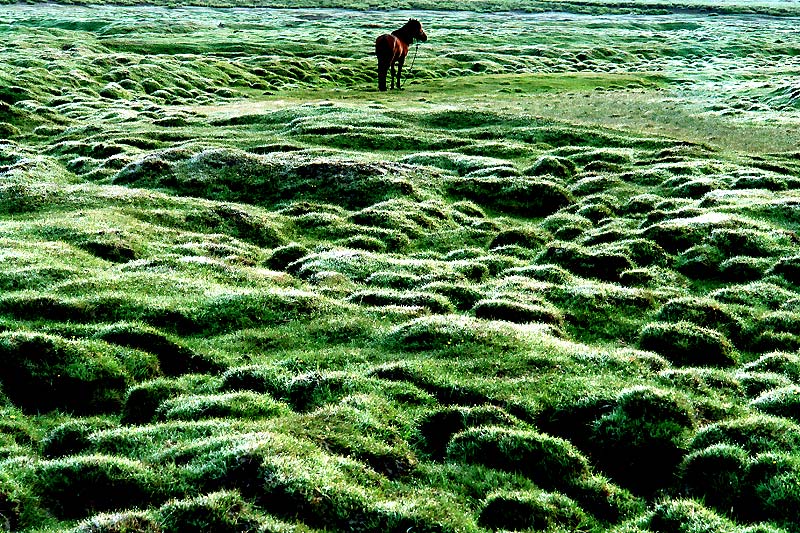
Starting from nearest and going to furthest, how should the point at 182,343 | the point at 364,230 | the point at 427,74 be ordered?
the point at 182,343 → the point at 364,230 → the point at 427,74

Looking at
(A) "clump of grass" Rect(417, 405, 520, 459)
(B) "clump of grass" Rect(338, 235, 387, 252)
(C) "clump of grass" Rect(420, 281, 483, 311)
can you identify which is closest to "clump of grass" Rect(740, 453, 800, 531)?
(A) "clump of grass" Rect(417, 405, 520, 459)

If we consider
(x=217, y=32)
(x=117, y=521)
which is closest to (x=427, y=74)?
(x=217, y=32)

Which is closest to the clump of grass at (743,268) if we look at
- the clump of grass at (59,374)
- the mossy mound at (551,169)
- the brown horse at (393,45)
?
the mossy mound at (551,169)

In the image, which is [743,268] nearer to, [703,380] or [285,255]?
[703,380]

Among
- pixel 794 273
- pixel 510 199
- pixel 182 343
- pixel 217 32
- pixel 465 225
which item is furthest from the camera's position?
pixel 217 32

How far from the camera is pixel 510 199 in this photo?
1318 inches

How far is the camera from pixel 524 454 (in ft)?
39.6

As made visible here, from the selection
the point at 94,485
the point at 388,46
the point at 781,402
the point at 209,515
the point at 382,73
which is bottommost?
the point at 781,402

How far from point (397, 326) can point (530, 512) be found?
7870 mm

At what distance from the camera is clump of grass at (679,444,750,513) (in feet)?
36.2

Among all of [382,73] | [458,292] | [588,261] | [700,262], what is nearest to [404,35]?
[382,73]

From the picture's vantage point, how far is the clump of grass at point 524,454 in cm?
1169

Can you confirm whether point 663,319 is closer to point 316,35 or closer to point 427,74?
point 427,74

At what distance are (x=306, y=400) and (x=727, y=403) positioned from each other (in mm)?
8270
